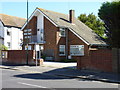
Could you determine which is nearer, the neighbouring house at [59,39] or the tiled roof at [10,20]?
the neighbouring house at [59,39]

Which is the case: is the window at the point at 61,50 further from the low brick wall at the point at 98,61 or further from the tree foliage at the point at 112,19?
the tree foliage at the point at 112,19

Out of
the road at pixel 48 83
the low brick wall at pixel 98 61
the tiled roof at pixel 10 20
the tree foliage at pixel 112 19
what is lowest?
the road at pixel 48 83

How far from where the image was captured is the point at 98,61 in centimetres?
1606

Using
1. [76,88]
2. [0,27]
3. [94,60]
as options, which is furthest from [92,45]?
[0,27]

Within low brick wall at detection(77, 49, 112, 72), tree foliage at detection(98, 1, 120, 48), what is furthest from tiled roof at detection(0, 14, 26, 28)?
tree foliage at detection(98, 1, 120, 48)

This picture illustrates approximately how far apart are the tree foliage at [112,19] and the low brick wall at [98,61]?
979 mm

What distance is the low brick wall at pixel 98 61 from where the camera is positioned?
15.4m

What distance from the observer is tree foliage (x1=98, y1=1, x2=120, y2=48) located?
47.9 feet

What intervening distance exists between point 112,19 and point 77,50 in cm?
1415

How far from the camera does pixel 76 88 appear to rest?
9461mm

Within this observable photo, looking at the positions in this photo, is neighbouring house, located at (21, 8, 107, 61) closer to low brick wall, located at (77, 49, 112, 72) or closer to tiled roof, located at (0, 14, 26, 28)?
low brick wall, located at (77, 49, 112, 72)

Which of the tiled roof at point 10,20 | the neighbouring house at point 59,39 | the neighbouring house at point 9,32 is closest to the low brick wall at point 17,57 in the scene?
the neighbouring house at point 59,39

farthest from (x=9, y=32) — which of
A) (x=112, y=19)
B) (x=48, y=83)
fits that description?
(x=48, y=83)

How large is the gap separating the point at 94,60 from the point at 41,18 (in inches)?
660
